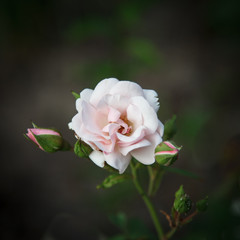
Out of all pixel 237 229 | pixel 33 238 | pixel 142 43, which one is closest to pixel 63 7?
pixel 142 43

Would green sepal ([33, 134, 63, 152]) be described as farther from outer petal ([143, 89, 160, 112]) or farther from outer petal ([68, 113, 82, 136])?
outer petal ([143, 89, 160, 112])

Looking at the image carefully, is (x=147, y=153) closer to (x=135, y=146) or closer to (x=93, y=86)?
(x=135, y=146)

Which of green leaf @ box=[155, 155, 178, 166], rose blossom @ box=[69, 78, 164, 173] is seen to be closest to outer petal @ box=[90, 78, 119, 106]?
rose blossom @ box=[69, 78, 164, 173]

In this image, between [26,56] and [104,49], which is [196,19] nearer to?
[104,49]

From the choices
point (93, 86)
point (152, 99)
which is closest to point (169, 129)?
point (152, 99)

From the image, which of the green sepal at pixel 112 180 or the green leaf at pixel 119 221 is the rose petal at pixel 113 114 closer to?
the green sepal at pixel 112 180

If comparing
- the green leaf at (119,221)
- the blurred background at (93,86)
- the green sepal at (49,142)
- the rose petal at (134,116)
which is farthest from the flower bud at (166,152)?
the blurred background at (93,86)
